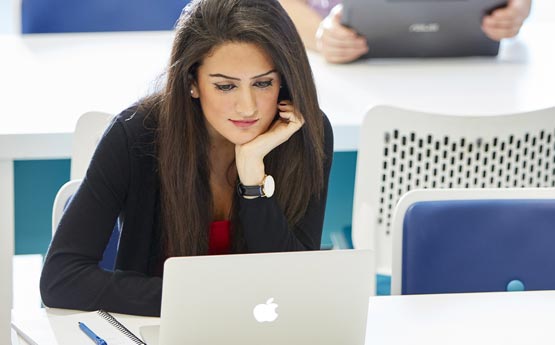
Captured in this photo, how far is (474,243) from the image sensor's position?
1972 mm

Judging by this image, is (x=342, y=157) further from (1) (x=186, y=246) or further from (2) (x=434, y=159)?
(1) (x=186, y=246)

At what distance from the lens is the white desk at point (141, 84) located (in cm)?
265

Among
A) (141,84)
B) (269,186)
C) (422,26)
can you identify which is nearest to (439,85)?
(422,26)

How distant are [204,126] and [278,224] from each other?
0.23 meters

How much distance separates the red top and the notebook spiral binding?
0.39 metres

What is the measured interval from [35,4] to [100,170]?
63.8 inches

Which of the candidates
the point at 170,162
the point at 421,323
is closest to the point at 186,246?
the point at 170,162

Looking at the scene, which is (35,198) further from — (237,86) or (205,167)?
(237,86)

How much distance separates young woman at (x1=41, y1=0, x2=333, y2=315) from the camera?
6.38ft

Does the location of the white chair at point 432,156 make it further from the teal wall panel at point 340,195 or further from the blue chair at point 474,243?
the blue chair at point 474,243

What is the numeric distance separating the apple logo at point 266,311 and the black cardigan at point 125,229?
0.33 m

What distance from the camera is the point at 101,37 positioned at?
3.44 meters

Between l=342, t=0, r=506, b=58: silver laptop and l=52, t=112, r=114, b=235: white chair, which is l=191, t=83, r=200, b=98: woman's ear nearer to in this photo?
l=52, t=112, r=114, b=235: white chair

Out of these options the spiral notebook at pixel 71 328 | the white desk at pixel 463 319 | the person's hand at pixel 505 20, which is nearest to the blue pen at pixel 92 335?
the spiral notebook at pixel 71 328
